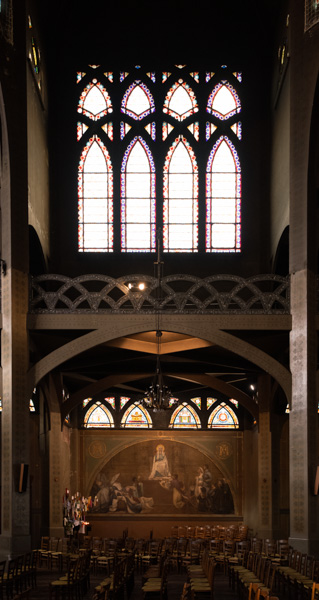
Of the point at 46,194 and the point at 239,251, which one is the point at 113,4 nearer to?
the point at 46,194

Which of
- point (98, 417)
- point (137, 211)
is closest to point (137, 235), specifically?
point (137, 211)

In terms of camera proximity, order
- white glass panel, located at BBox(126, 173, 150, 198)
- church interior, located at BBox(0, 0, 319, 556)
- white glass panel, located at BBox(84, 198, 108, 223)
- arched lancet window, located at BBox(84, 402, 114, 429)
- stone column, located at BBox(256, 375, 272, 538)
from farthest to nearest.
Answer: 1. arched lancet window, located at BBox(84, 402, 114, 429)
2. white glass panel, located at BBox(126, 173, 150, 198)
3. white glass panel, located at BBox(84, 198, 108, 223)
4. stone column, located at BBox(256, 375, 272, 538)
5. church interior, located at BBox(0, 0, 319, 556)

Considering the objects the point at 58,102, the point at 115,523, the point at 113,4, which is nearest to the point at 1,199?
the point at 58,102

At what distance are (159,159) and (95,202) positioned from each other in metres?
2.65

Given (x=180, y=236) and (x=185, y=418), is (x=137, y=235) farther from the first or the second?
(x=185, y=418)

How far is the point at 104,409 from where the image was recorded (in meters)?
35.2

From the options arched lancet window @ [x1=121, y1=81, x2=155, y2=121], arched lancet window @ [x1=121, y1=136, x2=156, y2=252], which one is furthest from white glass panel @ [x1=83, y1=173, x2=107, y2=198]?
arched lancet window @ [x1=121, y1=81, x2=155, y2=121]

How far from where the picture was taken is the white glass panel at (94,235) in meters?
29.1

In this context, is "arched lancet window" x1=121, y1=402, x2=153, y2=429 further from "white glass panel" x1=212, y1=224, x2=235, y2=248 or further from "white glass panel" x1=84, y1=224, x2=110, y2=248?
"white glass panel" x1=212, y1=224, x2=235, y2=248

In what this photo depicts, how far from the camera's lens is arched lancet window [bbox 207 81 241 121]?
29734 mm

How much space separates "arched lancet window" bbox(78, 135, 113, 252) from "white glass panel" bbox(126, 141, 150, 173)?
69cm

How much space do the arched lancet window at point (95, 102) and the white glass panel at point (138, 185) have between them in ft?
8.17

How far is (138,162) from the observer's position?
29.5 meters

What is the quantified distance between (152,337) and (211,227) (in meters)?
5.41
